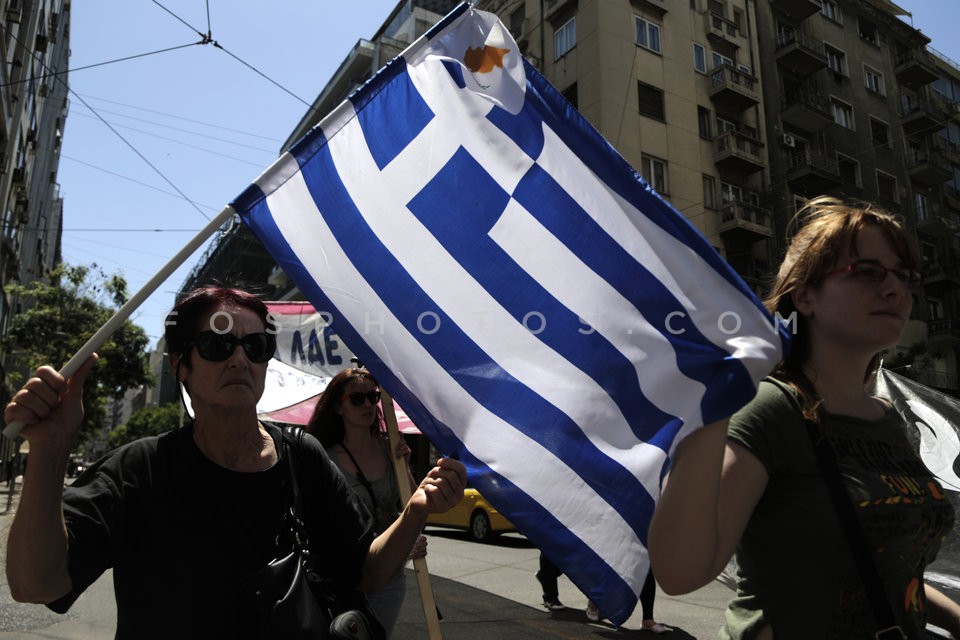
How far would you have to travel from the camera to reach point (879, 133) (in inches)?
1173

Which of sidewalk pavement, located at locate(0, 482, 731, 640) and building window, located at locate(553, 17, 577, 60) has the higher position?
building window, located at locate(553, 17, 577, 60)

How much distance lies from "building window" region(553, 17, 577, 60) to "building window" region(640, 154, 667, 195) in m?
4.48

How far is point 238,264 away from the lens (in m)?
59.4

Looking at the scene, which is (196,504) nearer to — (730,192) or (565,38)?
(565,38)

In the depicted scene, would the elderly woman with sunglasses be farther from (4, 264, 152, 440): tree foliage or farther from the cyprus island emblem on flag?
(4, 264, 152, 440): tree foliage

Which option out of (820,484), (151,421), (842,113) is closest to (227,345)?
(820,484)

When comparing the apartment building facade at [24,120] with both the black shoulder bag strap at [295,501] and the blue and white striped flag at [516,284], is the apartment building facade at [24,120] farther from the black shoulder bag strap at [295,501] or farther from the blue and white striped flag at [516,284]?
the black shoulder bag strap at [295,501]

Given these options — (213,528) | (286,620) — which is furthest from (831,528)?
(213,528)

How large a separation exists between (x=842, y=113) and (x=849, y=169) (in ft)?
8.03

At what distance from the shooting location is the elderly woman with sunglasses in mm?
1676

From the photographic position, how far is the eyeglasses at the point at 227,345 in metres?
2.10

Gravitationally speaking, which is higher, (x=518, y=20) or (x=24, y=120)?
(x=518, y=20)

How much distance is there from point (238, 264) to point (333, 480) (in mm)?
60520

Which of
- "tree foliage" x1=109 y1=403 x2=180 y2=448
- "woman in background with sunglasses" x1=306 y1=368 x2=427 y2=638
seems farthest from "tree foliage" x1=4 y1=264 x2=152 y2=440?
"tree foliage" x1=109 y1=403 x2=180 y2=448
